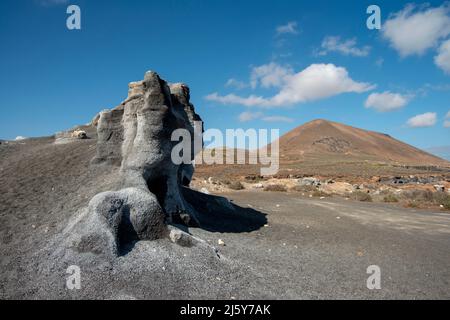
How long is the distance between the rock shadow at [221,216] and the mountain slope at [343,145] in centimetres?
5821

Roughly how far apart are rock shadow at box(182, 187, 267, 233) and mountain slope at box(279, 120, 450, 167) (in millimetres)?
58206

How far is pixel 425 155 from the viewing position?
335ft

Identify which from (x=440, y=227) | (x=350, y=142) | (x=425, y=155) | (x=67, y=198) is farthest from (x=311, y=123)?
(x=67, y=198)

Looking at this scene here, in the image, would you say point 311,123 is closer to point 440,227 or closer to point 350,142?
point 350,142

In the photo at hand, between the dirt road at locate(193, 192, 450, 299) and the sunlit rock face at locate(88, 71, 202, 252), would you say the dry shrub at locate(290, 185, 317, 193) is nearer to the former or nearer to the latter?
the dirt road at locate(193, 192, 450, 299)

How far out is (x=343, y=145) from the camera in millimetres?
86500

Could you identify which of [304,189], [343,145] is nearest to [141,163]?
Answer: [304,189]

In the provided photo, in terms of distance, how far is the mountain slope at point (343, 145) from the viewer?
261ft

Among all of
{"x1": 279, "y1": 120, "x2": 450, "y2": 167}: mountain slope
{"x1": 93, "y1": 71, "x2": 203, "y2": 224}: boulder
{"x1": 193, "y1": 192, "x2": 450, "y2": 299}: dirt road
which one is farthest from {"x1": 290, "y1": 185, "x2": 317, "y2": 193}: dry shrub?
{"x1": 279, "y1": 120, "x2": 450, "y2": 167}: mountain slope

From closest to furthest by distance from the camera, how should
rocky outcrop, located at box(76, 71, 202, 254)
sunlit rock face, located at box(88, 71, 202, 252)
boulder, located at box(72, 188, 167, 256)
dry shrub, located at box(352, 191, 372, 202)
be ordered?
boulder, located at box(72, 188, 167, 256)
rocky outcrop, located at box(76, 71, 202, 254)
sunlit rock face, located at box(88, 71, 202, 252)
dry shrub, located at box(352, 191, 372, 202)

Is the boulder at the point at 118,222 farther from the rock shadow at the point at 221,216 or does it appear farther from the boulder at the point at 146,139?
the rock shadow at the point at 221,216

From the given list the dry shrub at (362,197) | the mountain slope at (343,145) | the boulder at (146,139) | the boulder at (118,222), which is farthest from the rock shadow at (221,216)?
the mountain slope at (343,145)

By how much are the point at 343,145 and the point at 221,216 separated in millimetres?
80601

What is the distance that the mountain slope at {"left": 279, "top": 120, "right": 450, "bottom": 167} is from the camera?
261 feet
